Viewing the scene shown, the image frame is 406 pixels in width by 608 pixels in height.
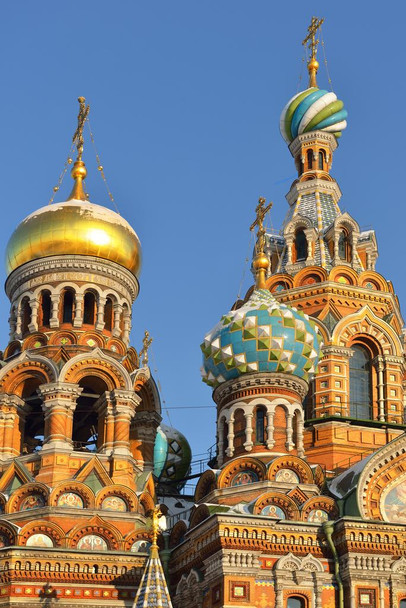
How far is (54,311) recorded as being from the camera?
20750mm

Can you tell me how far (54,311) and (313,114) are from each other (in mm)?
7445

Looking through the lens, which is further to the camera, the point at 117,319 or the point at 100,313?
the point at 117,319

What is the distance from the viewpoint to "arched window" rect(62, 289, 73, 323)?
68.9 ft

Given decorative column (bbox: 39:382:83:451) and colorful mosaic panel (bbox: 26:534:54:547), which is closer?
colorful mosaic panel (bbox: 26:534:54:547)

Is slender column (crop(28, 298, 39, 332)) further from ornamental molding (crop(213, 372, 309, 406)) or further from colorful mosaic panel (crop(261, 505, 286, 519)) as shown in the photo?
colorful mosaic panel (crop(261, 505, 286, 519))

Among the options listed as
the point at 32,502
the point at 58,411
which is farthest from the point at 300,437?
the point at 32,502

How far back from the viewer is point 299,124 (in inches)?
998

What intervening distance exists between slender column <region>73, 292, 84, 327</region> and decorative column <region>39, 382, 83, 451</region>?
1.22 metres

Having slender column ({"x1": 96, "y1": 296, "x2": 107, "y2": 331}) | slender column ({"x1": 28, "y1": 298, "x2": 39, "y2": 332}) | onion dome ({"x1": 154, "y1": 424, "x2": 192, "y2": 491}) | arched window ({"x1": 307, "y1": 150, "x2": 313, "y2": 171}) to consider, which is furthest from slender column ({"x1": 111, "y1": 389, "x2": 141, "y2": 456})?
arched window ({"x1": 307, "y1": 150, "x2": 313, "y2": 171})

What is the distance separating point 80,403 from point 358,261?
18.7 ft

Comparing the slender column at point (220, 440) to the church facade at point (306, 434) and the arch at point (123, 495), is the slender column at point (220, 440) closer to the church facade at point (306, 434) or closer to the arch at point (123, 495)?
the church facade at point (306, 434)

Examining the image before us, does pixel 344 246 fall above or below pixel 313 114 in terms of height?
below

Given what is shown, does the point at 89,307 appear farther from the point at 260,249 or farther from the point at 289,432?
the point at 289,432

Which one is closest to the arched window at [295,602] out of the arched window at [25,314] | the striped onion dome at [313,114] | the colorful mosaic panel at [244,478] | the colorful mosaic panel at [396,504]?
the colorful mosaic panel at [396,504]
